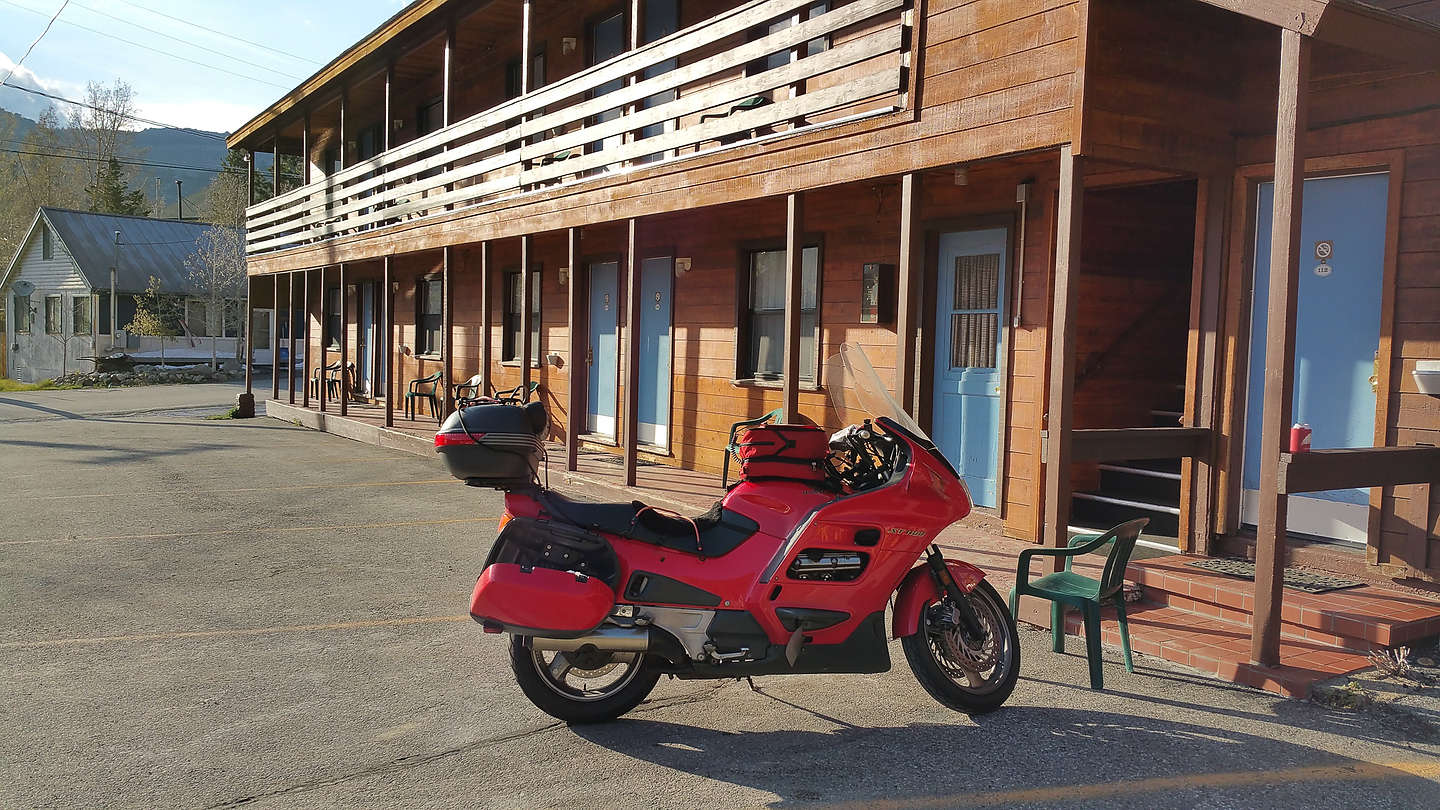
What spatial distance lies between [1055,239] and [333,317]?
1944 cm

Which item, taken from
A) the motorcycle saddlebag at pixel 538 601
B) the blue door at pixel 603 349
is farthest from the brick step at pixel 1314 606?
the blue door at pixel 603 349

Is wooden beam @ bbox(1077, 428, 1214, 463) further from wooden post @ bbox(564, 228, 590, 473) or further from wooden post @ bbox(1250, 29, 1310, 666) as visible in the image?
wooden post @ bbox(564, 228, 590, 473)


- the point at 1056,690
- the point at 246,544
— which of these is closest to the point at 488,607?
the point at 1056,690

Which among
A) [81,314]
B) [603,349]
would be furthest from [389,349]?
[81,314]

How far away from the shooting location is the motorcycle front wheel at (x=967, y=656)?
429 cm

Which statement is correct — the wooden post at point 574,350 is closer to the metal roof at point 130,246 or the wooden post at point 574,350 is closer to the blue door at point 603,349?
the blue door at point 603,349

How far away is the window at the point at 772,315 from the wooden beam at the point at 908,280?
2.80 meters

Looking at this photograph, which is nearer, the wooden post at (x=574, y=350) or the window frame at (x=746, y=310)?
the window frame at (x=746, y=310)

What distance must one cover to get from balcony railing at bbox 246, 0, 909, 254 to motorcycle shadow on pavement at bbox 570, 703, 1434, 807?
4.37m

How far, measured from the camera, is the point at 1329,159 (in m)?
6.20

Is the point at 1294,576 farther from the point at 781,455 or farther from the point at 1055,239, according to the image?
the point at 781,455

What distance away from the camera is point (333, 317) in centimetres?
2369

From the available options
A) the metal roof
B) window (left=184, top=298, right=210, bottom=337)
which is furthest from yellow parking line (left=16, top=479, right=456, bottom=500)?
window (left=184, top=298, right=210, bottom=337)

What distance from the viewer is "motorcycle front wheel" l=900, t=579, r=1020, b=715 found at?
14.1 ft
